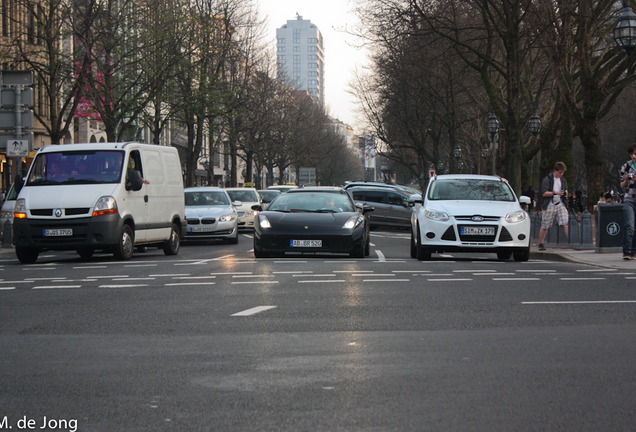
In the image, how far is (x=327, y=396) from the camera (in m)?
5.00

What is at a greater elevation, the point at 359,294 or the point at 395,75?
the point at 395,75

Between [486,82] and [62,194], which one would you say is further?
[486,82]

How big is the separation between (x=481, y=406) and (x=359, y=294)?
17.5 feet

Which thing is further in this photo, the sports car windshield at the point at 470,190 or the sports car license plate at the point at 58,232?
the sports car windshield at the point at 470,190

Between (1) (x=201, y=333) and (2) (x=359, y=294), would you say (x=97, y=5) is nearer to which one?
(2) (x=359, y=294)

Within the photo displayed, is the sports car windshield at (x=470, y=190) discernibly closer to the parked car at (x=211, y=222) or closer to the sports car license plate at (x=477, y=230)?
the sports car license plate at (x=477, y=230)

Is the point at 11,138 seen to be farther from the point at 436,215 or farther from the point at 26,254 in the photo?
the point at 436,215

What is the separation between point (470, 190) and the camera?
674 inches

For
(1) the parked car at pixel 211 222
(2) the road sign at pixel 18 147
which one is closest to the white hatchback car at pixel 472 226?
(1) the parked car at pixel 211 222

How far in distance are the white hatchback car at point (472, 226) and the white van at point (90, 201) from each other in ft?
17.8

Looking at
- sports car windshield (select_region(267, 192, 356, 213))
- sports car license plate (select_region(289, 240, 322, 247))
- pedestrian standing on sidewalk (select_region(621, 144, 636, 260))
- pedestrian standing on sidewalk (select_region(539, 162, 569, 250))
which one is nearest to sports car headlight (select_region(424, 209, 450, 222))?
sports car windshield (select_region(267, 192, 356, 213))

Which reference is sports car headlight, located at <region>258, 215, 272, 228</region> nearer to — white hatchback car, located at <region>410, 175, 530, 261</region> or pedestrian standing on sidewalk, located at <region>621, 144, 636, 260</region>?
white hatchback car, located at <region>410, 175, 530, 261</region>

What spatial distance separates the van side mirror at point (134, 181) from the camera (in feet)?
55.4

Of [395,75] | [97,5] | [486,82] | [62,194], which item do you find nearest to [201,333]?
[62,194]
